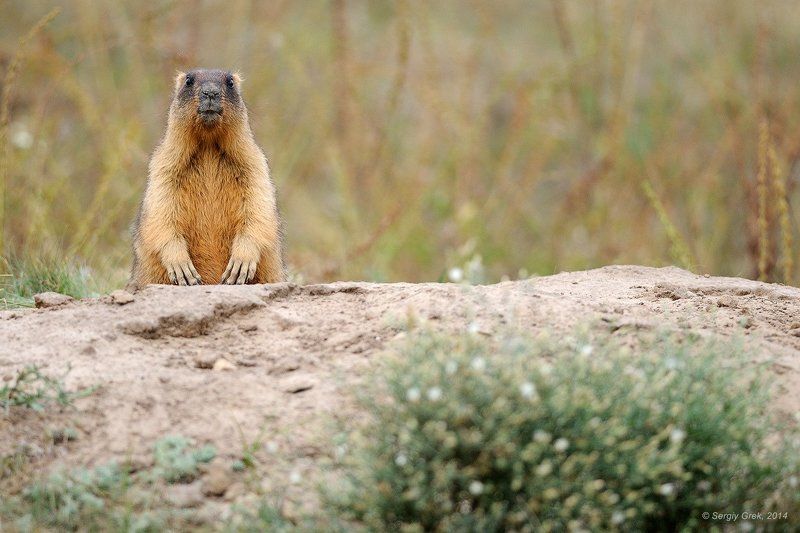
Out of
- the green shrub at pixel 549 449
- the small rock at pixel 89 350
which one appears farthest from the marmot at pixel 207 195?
the green shrub at pixel 549 449

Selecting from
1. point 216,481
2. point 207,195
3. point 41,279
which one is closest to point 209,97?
point 207,195

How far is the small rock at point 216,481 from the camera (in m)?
3.95

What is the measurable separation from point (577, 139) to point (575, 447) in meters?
8.34

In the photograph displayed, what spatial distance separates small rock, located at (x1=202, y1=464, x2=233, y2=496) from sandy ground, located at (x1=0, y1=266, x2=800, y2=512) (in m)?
0.05

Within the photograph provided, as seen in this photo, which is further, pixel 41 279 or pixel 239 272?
pixel 41 279

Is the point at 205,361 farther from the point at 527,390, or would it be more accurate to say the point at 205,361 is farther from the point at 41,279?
the point at 41,279

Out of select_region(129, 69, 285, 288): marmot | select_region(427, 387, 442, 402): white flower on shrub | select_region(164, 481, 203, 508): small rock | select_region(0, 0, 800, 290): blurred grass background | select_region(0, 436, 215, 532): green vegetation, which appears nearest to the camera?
select_region(427, 387, 442, 402): white flower on shrub

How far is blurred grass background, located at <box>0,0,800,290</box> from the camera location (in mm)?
9305

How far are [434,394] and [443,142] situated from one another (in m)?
8.74

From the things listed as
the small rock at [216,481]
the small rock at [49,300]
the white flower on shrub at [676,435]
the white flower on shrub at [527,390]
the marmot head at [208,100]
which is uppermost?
the marmot head at [208,100]

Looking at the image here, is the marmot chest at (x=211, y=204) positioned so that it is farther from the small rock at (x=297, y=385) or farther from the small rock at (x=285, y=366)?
the small rock at (x=297, y=385)

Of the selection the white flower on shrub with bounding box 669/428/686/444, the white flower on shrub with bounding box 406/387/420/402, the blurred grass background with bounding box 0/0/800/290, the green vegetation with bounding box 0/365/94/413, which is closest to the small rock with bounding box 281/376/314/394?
the green vegetation with bounding box 0/365/94/413

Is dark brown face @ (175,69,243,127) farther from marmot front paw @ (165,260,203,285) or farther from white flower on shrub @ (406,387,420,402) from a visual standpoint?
white flower on shrub @ (406,387,420,402)

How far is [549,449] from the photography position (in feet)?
11.5
